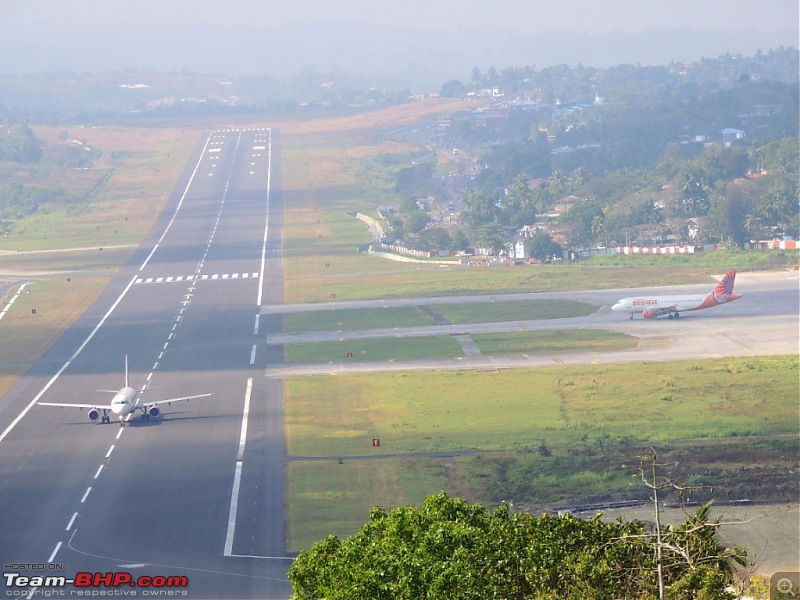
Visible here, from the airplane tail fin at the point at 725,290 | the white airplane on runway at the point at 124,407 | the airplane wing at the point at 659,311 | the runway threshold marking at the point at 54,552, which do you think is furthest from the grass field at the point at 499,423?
the airplane tail fin at the point at 725,290

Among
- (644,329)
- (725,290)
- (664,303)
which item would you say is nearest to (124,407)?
(644,329)

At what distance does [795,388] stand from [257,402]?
145 ft

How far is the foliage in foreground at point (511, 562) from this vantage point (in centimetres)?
3962

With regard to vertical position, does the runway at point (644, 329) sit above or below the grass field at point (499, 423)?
below

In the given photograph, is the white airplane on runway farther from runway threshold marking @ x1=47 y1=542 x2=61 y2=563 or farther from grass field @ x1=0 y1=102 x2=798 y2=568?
runway threshold marking @ x1=47 y1=542 x2=61 y2=563

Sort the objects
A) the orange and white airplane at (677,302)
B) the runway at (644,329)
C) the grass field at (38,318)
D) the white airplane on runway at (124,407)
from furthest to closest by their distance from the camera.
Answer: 1. the orange and white airplane at (677,302)
2. the grass field at (38,318)
3. the runway at (644,329)
4. the white airplane on runway at (124,407)

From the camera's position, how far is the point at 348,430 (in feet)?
313

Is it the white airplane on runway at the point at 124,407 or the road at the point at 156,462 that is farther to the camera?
the white airplane on runway at the point at 124,407

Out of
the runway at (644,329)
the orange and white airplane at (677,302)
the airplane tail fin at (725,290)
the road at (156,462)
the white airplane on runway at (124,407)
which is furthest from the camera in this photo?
the airplane tail fin at (725,290)

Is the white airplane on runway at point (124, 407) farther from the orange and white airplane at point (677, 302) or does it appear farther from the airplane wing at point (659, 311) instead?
the airplane wing at point (659, 311)

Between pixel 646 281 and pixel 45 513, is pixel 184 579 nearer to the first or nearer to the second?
pixel 45 513

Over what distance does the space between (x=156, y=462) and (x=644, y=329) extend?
2501 inches


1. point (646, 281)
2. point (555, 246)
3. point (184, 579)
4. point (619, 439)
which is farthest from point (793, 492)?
point (555, 246)

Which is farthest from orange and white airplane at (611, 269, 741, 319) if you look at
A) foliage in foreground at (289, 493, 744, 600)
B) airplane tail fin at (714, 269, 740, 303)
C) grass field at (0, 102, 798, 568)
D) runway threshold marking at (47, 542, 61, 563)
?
foliage in foreground at (289, 493, 744, 600)
